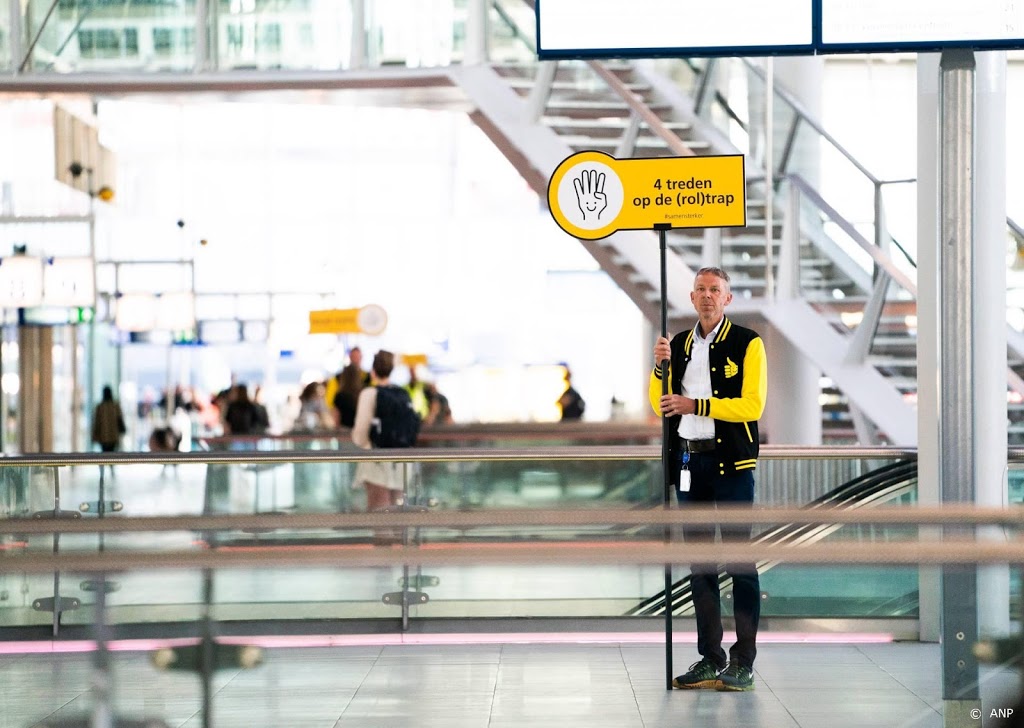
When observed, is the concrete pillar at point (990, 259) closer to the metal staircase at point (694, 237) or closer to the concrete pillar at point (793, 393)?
the metal staircase at point (694, 237)

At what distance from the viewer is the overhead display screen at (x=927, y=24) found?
5.75 m

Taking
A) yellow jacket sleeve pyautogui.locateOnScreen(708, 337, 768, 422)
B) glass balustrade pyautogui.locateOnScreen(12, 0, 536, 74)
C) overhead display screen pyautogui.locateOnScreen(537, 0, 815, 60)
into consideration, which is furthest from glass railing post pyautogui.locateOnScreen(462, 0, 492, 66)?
yellow jacket sleeve pyautogui.locateOnScreen(708, 337, 768, 422)

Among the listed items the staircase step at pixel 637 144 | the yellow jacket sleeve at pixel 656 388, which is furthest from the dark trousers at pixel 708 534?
the staircase step at pixel 637 144

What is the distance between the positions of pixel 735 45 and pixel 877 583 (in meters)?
2.55

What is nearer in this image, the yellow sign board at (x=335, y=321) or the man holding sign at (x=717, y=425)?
the man holding sign at (x=717, y=425)

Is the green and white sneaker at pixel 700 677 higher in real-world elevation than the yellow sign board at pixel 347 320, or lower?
lower

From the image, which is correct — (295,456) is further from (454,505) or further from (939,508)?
(939,508)

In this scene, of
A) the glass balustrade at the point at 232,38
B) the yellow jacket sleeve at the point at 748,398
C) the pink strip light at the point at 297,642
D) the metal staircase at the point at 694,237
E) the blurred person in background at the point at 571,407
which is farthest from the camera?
the blurred person in background at the point at 571,407

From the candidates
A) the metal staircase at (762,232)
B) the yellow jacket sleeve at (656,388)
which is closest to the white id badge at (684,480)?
the yellow jacket sleeve at (656,388)

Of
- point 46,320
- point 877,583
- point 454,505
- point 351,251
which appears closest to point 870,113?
point 351,251

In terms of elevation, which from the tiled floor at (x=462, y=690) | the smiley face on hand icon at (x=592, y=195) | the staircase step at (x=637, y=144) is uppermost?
the staircase step at (x=637, y=144)

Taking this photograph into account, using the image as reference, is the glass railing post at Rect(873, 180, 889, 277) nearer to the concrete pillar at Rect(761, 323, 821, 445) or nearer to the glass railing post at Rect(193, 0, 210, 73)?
the concrete pillar at Rect(761, 323, 821, 445)

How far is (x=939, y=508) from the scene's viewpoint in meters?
3.95

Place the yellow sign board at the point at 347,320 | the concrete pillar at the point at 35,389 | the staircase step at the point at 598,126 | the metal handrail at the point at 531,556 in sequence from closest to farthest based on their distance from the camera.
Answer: the metal handrail at the point at 531,556 < the staircase step at the point at 598,126 < the yellow sign board at the point at 347,320 < the concrete pillar at the point at 35,389
